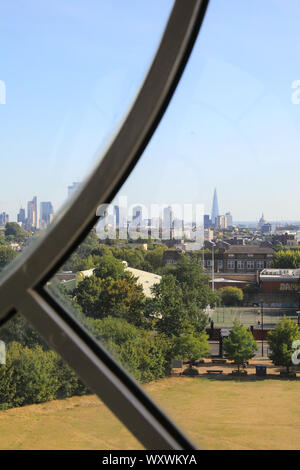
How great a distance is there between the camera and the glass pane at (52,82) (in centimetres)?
91

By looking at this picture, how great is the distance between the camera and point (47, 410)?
0.91m

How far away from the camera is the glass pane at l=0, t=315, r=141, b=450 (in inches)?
34.0

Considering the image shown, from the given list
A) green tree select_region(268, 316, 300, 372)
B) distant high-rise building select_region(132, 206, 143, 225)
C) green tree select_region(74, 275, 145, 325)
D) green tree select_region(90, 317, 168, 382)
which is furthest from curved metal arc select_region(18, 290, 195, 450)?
green tree select_region(268, 316, 300, 372)

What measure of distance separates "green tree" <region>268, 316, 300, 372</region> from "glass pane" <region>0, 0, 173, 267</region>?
612 mm

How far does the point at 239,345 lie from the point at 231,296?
122 mm

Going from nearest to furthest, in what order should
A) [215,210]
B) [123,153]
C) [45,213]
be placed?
1. [123,153]
2. [45,213]
3. [215,210]

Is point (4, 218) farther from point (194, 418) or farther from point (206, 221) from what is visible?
point (194, 418)

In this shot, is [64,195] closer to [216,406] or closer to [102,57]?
[102,57]

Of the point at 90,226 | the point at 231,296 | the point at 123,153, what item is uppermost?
the point at 123,153

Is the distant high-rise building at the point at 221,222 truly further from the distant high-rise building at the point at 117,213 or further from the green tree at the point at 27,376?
the green tree at the point at 27,376

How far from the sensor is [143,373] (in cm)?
88

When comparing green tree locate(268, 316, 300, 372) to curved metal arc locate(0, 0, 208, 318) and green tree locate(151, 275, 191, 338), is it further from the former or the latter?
curved metal arc locate(0, 0, 208, 318)

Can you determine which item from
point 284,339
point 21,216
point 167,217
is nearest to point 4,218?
point 21,216

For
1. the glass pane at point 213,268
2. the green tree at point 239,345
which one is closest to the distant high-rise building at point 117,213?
the glass pane at point 213,268
